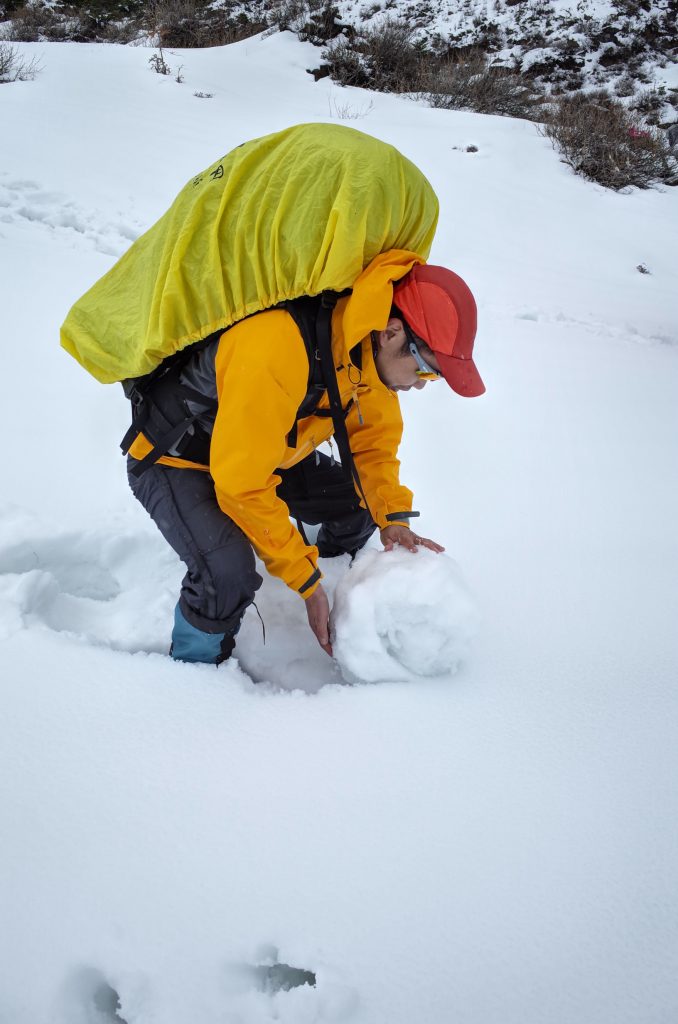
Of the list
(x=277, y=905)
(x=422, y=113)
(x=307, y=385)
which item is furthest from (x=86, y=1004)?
(x=422, y=113)

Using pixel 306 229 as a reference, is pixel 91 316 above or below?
below

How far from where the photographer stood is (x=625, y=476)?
2.21 meters

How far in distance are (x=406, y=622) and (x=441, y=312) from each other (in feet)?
2.27

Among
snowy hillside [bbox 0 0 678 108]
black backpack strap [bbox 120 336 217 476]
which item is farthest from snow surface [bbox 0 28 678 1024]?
snowy hillside [bbox 0 0 678 108]

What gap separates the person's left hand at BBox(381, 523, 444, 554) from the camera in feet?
5.01

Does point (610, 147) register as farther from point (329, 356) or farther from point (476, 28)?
point (329, 356)

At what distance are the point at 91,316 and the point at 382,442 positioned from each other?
0.80 meters

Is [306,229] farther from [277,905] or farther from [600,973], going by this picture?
[600,973]

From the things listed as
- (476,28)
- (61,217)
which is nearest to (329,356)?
(61,217)

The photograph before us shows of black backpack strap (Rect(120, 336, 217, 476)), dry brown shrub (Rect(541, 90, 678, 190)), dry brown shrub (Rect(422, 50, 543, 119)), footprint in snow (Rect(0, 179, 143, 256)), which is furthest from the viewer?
dry brown shrub (Rect(422, 50, 543, 119))

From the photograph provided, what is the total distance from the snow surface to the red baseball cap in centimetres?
75

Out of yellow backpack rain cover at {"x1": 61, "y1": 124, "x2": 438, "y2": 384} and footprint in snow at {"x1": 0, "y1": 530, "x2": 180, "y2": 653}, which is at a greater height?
yellow backpack rain cover at {"x1": 61, "y1": 124, "x2": 438, "y2": 384}

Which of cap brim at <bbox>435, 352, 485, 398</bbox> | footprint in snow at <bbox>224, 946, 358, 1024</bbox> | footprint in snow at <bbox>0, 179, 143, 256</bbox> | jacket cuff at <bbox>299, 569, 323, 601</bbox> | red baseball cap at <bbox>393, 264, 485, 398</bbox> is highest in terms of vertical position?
footprint in snow at <bbox>0, 179, 143, 256</bbox>

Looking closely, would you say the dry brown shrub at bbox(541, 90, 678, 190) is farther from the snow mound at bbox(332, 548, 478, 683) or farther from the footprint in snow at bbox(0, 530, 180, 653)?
the footprint in snow at bbox(0, 530, 180, 653)
